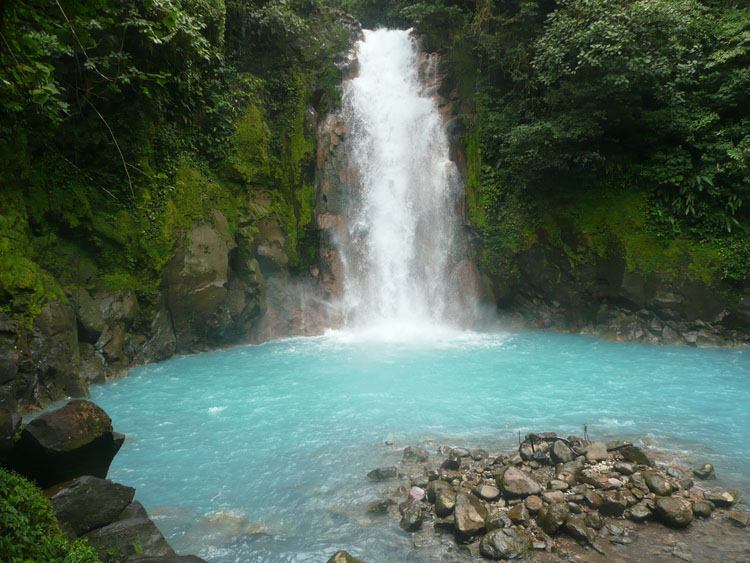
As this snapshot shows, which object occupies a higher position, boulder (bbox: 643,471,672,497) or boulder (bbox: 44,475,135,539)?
boulder (bbox: 44,475,135,539)

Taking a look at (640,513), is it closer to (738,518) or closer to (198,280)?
(738,518)

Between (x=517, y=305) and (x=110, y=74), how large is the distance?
41.2 feet

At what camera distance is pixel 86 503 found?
371 centimetres

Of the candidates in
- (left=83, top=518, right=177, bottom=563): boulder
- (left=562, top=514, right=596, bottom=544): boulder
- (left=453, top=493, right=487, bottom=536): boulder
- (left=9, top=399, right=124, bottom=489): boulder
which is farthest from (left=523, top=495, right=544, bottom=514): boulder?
(left=9, top=399, right=124, bottom=489): boulder

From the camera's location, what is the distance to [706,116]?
10984 millimetres

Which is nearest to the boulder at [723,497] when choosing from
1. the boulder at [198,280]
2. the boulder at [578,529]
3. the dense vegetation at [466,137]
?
the boulder at [578,529]

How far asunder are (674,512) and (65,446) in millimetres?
5717

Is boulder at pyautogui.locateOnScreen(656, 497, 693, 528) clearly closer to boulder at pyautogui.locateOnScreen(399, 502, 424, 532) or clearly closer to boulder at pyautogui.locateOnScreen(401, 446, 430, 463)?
boulder at pyautogui.locateOnScreen(399, 502, 424, 532)

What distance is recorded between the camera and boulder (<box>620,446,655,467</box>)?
5199 millimetres

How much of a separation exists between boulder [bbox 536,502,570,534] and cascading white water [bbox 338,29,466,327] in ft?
33.6

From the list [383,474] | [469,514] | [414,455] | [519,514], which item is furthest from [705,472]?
[383,474]

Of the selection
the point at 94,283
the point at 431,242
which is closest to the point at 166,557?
the point at 94,283

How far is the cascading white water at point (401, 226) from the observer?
14.5m

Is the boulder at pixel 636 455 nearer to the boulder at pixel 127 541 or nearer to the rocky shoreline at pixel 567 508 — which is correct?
the rocky shoreline at pixel 567 508
